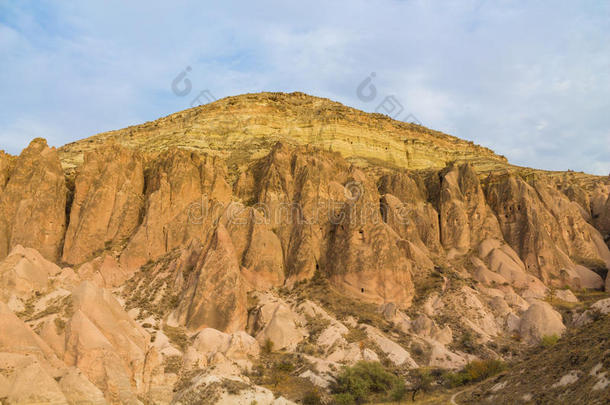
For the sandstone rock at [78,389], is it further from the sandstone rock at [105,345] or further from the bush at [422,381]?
the bush at [422,381]

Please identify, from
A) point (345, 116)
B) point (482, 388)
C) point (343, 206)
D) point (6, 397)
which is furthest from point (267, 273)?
point (345, 116)

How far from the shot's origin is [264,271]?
139ft

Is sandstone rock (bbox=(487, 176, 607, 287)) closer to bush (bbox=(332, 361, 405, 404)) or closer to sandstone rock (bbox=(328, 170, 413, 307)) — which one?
sandstone rock (bbox=(328, 170, 413, 307))

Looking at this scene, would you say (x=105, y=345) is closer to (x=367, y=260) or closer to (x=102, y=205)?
(x=367, y=260)

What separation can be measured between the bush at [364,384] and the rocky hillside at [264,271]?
1027 mm

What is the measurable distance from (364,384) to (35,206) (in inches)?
1369

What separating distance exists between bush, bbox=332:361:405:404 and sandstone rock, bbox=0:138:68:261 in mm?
29591

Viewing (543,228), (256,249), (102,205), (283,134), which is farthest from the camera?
(283,134)

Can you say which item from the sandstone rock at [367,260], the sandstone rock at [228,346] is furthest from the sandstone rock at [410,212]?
the sandstone rock at [228,346]

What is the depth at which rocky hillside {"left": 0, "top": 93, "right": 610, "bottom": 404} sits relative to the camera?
2867 centimetres

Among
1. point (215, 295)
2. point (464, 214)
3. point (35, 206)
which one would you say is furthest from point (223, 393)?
point (464, 214)

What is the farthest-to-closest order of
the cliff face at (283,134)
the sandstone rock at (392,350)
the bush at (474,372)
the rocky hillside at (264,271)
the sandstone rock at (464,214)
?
the cliff face at (283,134)
the sandstone rock at (464,214)
the sandstone rock at (392,350)
the bush at (474,372)
the rocky hillside at (264,271)

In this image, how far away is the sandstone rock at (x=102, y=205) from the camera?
149 feet

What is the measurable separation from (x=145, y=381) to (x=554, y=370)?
21245 millimetres
